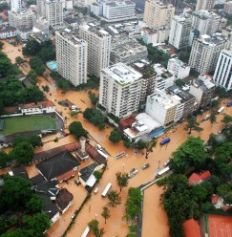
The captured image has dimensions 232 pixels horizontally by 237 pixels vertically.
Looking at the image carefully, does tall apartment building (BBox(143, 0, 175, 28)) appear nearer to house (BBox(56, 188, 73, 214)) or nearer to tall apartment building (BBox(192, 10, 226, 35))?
tall apartment building (BBox(192, 10, 226, 35))

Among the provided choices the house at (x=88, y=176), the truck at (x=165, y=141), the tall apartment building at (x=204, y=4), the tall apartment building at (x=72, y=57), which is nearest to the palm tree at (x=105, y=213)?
the house at (x=88, y=176)

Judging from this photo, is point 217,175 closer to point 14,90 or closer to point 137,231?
point 137,231

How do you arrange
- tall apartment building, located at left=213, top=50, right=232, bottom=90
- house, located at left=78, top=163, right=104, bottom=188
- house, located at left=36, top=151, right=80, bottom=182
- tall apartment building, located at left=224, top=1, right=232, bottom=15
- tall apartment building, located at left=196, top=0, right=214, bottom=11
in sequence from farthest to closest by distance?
tall apartment building, located at left=224, top=1, right=232, bottom=15 < tall apartment building, located at left=196, top=0, right=214, bottom=11 < tall apartment building, located at left=213, top=50, right=232, bottom=90 < house, located at left=78, top=163, right=104, bottom=188 < house, located at left=36, top=151, right=80, bottom=182

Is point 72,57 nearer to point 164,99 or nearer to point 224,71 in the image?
point 164,99

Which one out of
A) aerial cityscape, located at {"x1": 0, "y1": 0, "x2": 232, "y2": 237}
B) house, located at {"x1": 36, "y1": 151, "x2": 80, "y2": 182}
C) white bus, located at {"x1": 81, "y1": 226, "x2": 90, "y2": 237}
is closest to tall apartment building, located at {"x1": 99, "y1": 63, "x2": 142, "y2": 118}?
aerial cityscape, located at {"x1": 0, "y1": 0, "x2": 232, "y2": 237}

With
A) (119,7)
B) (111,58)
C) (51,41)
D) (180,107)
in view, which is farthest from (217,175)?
(119,7)

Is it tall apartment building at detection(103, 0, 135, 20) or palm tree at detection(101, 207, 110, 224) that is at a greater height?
tall apartment building at detection(103, 0, 135, 20)
